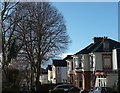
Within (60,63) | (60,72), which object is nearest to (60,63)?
(60,63)

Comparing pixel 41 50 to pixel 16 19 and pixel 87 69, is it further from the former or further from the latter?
pixel 87 69

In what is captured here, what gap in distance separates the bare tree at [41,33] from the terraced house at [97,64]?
27.8 ft

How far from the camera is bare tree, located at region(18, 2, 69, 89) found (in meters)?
51.3

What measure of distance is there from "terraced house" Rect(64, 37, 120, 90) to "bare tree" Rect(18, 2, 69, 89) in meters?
8.47

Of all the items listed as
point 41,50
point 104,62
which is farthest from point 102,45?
point 41,50

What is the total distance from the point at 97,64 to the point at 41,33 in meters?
14.1

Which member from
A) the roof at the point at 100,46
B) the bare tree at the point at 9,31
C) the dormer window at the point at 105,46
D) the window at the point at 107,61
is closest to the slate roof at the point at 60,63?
the roof at the point at 100,46

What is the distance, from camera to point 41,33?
5344 centimetres

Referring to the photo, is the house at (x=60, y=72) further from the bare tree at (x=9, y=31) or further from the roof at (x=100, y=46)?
the bare tree at (x=9, y=31)

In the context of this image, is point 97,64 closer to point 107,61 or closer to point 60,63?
point 107,61

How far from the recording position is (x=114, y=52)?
59562mm

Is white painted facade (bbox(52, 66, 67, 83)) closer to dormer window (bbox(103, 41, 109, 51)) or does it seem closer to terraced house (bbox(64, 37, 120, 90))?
terraced house (bbox(64, 37, 120, 90))

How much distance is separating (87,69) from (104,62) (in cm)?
644

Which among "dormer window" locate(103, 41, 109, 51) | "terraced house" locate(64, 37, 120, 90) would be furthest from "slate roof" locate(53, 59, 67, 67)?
"dormer window" locate(103, 41, 109, 51)
